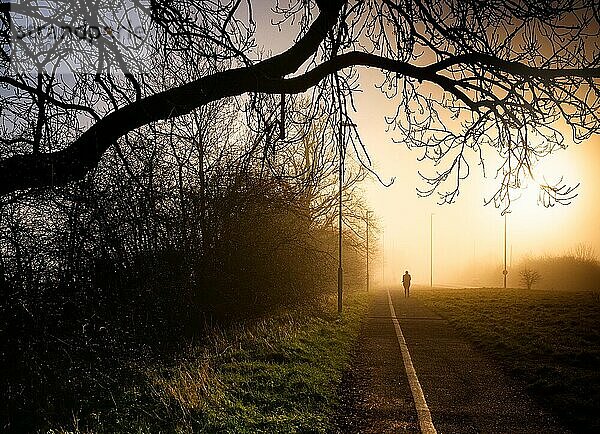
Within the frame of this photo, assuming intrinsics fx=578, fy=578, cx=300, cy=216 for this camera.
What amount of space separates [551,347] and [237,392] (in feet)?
29.4

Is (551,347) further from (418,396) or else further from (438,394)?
(418,396)

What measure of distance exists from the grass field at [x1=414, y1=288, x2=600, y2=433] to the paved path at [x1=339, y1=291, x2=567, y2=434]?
395 mm

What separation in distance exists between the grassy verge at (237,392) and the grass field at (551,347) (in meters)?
3.36

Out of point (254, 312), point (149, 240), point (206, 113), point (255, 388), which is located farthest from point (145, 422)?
point (254, 312)

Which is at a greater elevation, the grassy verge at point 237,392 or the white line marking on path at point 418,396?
the grassy verge at point 237,392

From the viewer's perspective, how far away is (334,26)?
19.6 feet

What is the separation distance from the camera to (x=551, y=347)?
14.0 meters

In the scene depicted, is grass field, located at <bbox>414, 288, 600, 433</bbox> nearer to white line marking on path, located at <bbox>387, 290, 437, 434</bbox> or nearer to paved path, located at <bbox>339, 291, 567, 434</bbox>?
paved path, located at <bbox>339, 291, 567, 434</bbox>

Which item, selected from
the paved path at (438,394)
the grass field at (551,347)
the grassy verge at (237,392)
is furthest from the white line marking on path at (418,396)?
the grass field at (551,347)

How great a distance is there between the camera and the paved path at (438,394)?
23.7 ft

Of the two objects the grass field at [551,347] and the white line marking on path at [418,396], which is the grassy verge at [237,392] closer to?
the white line marking on path at [418,396]

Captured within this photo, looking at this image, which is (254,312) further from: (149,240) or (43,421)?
(43,421)

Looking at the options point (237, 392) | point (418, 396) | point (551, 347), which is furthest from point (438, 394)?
point (551, 347)

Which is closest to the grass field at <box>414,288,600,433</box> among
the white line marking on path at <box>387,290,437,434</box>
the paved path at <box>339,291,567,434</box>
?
the paved path at <box>339,291,567,434</box>
